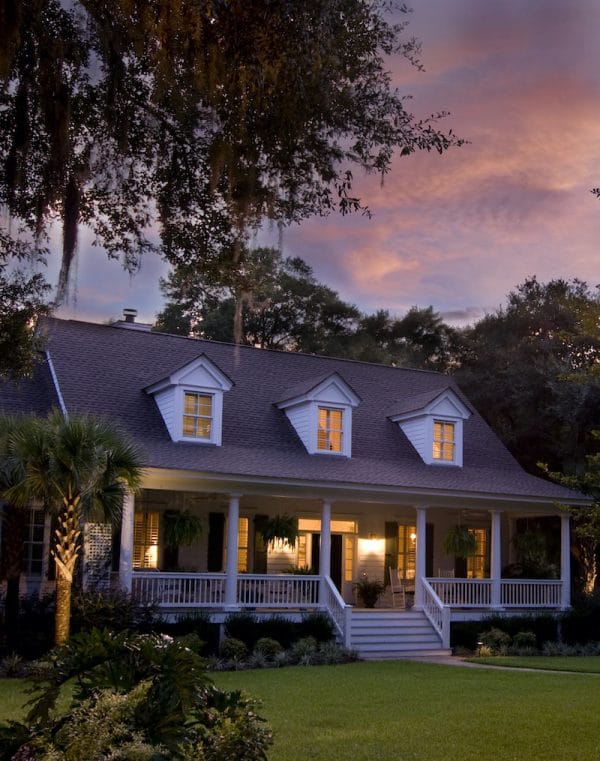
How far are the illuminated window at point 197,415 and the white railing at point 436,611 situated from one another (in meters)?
5.95

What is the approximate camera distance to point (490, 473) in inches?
1054

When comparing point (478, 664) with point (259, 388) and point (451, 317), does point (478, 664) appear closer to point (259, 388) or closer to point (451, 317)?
point (259, 388)

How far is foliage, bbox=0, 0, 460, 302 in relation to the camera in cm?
762

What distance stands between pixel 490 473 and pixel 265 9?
20.4 metres

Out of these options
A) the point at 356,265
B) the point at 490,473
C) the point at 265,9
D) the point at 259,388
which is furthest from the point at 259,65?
the point at 490,473

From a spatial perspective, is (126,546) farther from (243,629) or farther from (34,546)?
(243,629)

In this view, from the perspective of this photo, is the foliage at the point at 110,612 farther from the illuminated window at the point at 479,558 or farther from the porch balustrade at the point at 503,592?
the illuminated window at the point at 479,558

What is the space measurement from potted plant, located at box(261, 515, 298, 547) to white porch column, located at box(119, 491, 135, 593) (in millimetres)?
3817

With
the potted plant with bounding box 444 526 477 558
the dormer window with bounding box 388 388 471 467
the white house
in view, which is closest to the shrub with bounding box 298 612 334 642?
the white house

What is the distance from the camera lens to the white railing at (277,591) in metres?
21.6

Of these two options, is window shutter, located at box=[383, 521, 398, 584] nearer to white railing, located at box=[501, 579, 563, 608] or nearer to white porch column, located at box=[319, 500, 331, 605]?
white railing, located at box=[501, 579, 563, 608]

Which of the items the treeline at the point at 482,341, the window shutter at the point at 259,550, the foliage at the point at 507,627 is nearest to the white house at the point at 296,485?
the window shutter at the point at 259,550

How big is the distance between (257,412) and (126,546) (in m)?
6.10

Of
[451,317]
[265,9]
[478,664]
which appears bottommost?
[478,664]
